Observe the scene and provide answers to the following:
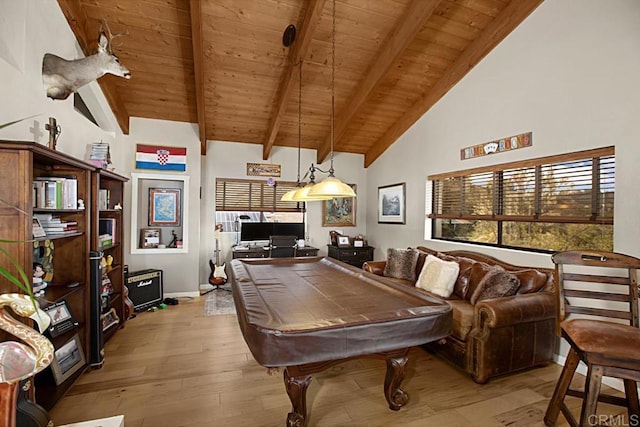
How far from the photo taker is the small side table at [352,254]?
5.79 metres

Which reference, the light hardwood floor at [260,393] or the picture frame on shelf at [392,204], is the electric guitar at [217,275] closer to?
the light hardwood floor at [260,393]

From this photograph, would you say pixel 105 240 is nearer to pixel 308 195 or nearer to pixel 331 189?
pixel 308 195

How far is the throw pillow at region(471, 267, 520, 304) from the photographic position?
278cm

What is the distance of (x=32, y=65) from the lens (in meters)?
2.41

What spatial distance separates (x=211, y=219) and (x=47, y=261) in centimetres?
313

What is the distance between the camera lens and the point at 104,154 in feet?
10.7

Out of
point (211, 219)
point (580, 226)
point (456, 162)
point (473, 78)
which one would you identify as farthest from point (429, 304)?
point (211, 219)

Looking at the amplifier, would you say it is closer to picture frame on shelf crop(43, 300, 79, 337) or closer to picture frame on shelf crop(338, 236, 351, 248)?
picture frame on shelf crop(43, 300, 79, 337)

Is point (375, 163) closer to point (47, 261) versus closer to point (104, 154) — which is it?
point (104, 154)

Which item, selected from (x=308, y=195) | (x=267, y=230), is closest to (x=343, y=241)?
(x=267, y=230)

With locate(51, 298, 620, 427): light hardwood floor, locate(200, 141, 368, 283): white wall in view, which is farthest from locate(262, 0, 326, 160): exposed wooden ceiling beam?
locate(51, 298, 620, 427): light hardwood floor

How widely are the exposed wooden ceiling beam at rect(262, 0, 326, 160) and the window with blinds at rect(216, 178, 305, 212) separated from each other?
1119mm

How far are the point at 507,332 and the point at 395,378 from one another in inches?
45.1

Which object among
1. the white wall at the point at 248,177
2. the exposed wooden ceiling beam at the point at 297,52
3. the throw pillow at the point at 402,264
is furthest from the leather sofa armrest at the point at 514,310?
the white wall at the point at 248,177
